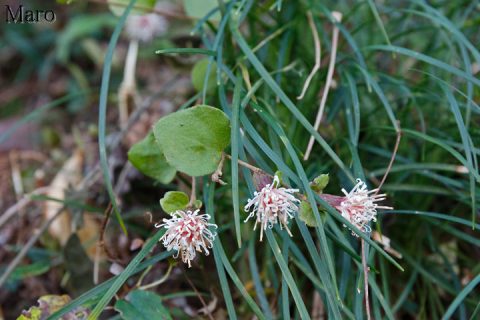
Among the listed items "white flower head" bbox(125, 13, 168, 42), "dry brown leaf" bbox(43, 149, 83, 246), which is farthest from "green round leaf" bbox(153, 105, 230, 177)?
"white flower head" bbox(125, 13, 168, 42)

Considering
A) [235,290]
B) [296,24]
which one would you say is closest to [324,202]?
[235,290]

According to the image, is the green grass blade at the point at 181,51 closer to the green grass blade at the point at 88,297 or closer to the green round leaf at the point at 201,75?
the green round leaf at the point at 201,75

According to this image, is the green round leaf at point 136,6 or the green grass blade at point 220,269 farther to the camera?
the green round leaf at point 136,6

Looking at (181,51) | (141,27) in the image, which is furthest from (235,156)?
(141,27)

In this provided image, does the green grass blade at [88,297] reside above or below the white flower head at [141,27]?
below

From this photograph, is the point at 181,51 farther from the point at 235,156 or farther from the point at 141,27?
the point at 141,27

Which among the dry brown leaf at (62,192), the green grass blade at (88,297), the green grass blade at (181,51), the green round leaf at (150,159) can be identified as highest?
the green grass blade at (181,51)

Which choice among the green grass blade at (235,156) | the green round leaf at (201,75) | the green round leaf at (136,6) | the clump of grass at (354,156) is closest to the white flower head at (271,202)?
the green grass blade at (235,156)

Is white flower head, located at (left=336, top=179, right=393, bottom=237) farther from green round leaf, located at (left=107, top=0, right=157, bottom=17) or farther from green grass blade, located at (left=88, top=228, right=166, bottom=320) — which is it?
green round leaf, located at (left=107, top=0, right=157, bottom=17)
